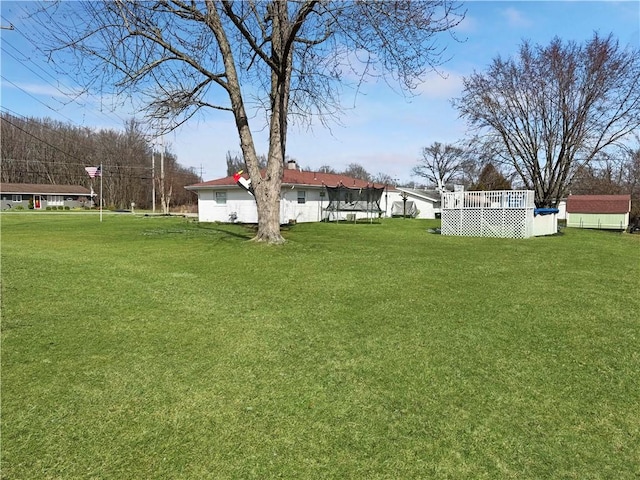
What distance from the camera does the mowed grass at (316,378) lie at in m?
2.37

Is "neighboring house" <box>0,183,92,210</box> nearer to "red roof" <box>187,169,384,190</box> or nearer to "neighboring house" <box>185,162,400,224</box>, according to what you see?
"red roof" <box>187,169,384,190</box>

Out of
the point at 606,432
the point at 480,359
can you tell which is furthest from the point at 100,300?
the point at 606,432

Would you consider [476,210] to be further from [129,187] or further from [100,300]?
[129,187]

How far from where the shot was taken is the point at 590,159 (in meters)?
23.1

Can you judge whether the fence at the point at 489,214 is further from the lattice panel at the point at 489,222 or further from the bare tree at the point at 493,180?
the bare tree at the point at 493,180

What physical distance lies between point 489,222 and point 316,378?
1535 cm

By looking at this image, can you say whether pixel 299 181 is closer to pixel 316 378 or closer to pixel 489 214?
pixel 489 214

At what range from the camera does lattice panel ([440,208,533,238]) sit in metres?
16.1

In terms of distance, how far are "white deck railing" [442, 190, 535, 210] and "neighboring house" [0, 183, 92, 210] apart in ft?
181

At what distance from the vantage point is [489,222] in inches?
666

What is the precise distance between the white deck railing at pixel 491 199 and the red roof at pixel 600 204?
17.7 metres

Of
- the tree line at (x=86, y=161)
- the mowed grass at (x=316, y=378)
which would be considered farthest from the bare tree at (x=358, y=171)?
the mowed grass at (x=316, y=378)

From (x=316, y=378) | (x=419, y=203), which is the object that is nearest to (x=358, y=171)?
(x=419, y=203)

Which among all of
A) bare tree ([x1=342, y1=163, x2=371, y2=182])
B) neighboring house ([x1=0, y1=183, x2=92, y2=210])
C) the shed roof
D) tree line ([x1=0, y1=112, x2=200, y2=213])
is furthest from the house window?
bare tree ([x1=342, y1=163, x2=371, y2=182])
